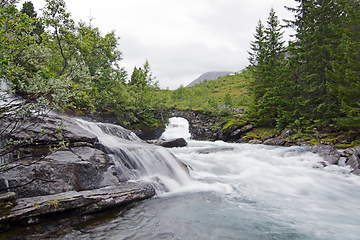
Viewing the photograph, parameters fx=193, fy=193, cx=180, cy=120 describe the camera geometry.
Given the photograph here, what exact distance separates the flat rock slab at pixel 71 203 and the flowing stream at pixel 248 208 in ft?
1.14

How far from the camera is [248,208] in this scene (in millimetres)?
5219

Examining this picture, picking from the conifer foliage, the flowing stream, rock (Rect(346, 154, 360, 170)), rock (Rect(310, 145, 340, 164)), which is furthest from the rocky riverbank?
the conifer foliage

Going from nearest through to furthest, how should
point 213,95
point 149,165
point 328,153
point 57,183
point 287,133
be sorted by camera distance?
point 57,183 < point 149,165 < point 328,153 < point 287,133 < point 213,95

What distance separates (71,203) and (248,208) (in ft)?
14.2

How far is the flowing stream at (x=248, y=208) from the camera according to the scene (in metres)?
3.85

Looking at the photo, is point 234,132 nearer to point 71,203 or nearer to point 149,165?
point 149,165

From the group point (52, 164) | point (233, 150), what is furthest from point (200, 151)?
point (52, 164)

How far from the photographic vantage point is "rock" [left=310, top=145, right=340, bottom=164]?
10106mm

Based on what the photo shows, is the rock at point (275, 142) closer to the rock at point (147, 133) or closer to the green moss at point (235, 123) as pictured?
the green moss at point (235, 123)

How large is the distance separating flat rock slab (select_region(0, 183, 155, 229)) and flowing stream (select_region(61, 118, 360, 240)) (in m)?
0.35

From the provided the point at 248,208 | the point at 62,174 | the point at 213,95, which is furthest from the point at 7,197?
the point at 213,95

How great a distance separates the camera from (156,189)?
242 inches

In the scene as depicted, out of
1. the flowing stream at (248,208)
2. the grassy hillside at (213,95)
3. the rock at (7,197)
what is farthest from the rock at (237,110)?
the rock at (7,197)

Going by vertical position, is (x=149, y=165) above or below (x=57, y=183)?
below
